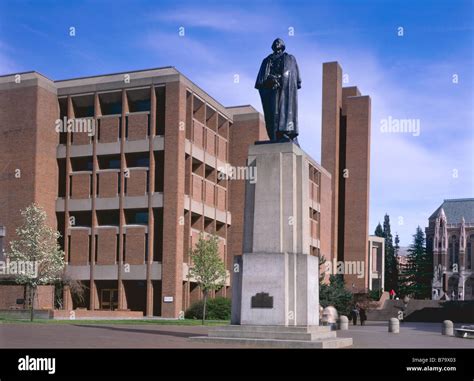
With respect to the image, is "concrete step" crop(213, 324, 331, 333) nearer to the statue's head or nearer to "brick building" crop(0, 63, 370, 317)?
the statue's head

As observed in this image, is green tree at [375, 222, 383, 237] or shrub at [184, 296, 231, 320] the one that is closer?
shrub at [184, 296, 231, 320]

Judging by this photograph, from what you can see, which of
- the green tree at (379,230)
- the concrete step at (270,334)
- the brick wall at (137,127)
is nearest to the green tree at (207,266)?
the brick wall at (137,127)

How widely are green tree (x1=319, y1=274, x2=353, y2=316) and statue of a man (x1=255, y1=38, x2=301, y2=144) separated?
83.2 ft

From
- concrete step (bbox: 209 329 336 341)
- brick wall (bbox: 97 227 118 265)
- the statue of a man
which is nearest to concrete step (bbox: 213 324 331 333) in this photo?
concrete step (bbox: 209 329 336 341)

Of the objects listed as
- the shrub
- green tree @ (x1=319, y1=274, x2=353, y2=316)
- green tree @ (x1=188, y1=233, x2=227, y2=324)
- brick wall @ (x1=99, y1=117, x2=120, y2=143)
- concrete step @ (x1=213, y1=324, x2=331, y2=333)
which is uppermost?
brick wall @ (x1=99, y1=117, x2=120, y2=143)

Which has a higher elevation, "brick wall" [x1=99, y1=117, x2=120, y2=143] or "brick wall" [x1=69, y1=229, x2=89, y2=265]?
"brick wall" [x1=99, y1=117, x2=120, y2=143]

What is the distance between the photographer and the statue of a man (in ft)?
69.2

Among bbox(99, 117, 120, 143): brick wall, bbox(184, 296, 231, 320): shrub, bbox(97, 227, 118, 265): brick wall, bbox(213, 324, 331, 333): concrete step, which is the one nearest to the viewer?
bbox(213, 324, 331, 333): concrete step

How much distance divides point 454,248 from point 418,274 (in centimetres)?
1667

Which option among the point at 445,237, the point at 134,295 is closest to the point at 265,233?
the point at 134,295

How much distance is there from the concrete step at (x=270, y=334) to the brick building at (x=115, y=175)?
31.5m

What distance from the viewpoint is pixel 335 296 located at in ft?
153
